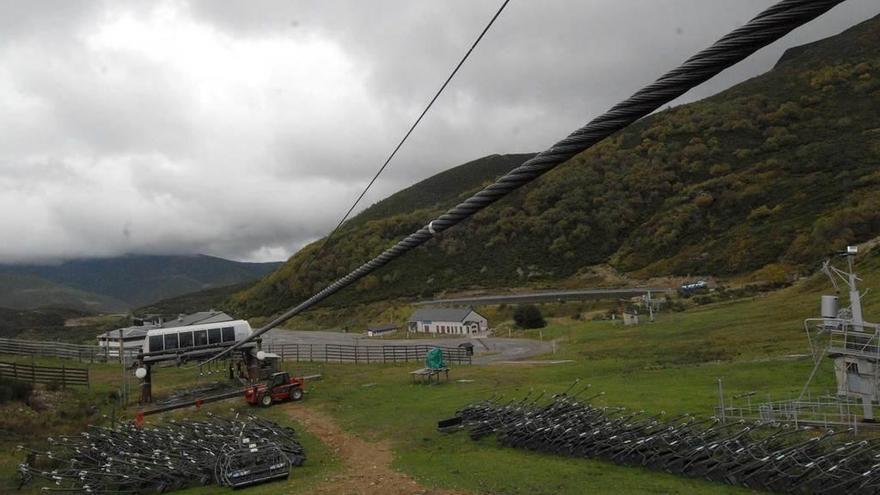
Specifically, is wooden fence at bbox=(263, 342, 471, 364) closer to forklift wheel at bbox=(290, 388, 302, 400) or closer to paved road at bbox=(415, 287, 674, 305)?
forklift wheel at bbox=(290, 388, 302, 400)

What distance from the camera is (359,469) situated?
49.2 feet

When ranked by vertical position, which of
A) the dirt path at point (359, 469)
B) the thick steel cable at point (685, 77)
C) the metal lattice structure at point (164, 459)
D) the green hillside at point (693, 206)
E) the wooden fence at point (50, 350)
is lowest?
the dirt path at point (359, 469)

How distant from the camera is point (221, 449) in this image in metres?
15.1

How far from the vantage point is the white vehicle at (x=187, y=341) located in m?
27.3

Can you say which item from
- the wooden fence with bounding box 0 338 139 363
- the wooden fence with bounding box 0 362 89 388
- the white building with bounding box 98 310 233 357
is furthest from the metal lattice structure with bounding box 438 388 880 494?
the wooden fence with bounding box 0 338 139 363

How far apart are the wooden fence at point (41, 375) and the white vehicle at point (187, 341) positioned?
18.2ft

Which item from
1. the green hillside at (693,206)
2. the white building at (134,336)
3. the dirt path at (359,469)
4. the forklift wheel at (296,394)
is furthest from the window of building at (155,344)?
the green hillside at (693,206)

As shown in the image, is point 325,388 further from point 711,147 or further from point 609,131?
point 711,147

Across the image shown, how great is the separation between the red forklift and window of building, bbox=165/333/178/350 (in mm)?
4871

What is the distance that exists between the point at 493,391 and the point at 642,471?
11512 mm

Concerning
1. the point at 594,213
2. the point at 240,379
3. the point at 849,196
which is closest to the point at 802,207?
the point at 849,196

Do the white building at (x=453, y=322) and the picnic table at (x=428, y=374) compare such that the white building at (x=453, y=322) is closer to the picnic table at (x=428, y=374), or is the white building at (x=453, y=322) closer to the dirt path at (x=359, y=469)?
the picnic table at (x=428, y=374)

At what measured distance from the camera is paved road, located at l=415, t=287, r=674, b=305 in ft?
235

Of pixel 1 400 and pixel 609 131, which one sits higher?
pixel 609 131
